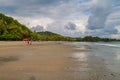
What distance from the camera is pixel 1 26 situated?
344 feet

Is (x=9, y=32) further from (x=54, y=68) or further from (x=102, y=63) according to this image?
(x=54, y=68)

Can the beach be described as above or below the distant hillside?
below

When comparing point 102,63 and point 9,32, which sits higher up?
point 9,32

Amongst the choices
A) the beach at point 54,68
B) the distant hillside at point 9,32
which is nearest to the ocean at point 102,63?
the beach at point 54,68

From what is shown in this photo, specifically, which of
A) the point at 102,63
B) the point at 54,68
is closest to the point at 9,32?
the point at 102,63

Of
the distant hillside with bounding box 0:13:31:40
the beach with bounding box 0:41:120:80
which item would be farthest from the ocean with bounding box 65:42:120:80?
the distant hillside with bounding box 0:13:31:40

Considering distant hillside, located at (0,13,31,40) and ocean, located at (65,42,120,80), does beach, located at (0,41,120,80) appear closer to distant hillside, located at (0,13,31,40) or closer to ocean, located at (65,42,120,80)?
ocean, located at (65,42,120,80)

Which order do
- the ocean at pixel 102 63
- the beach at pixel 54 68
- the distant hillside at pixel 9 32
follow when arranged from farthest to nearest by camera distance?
the distant hillside at pixel 9 32, the ocean at pixel 102 63, the beach at pixel 54 68

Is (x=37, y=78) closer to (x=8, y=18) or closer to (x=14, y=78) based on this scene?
(x=14, y=78)

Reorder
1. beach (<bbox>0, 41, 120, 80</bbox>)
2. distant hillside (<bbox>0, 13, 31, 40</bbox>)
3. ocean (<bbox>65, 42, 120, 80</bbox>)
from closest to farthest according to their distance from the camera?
beach (<bbox>0, 41, 120, 80</bbox>) → ocean (<bbox>65, 42, 120, 80</bbox>) → distant hillside (<bbox>0, 13, 31, 40</bbox>)

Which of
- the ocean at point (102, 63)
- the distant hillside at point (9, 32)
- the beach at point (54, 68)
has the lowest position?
the ocean at point (102, 63)

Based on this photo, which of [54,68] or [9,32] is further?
[9,32]

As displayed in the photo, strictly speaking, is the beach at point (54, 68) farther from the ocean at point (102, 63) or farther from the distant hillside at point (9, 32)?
the distant hillside at point (9, 32)

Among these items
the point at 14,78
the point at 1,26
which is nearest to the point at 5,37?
the point at 1,26
